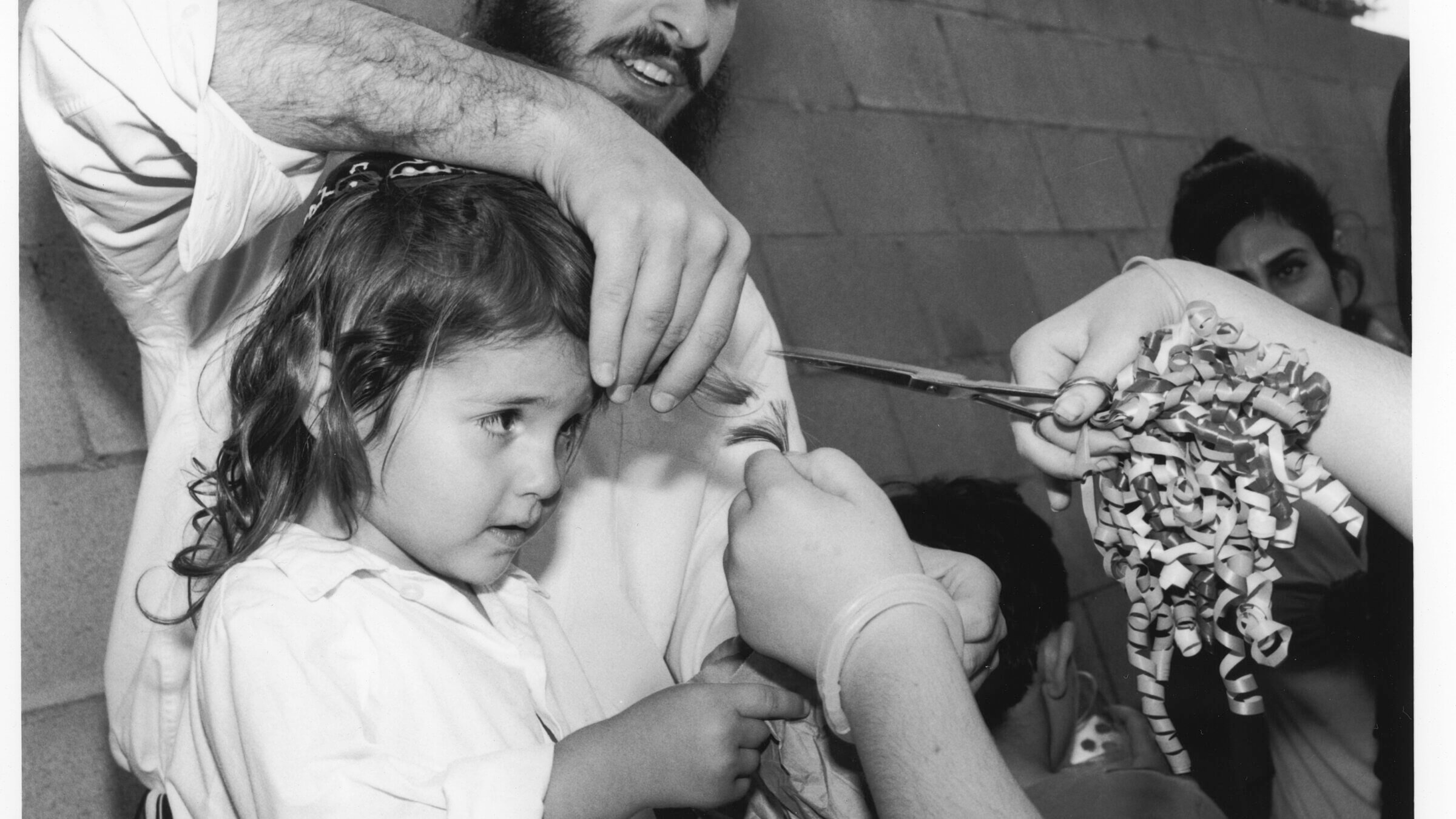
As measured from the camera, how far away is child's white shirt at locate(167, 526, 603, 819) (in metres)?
0.68

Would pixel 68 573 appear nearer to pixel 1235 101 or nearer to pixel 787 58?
pixel 787 58

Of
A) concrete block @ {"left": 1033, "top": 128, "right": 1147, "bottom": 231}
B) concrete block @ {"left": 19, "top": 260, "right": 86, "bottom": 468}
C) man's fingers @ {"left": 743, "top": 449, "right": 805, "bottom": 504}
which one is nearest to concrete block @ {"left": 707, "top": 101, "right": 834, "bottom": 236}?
concrete block @ {"left": 1033, "top": 128, "right": 1147, "bottom": 231}

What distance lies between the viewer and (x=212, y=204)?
2.49ft

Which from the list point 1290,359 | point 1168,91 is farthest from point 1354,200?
point 1290,359

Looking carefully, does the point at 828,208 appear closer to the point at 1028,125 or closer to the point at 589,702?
the point at 1028,125

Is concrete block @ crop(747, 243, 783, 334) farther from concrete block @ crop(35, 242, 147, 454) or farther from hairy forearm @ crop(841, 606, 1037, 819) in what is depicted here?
hairy forearm @ crop(841, 606, 1037, 819)

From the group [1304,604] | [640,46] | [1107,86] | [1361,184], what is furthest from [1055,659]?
[1361,184]

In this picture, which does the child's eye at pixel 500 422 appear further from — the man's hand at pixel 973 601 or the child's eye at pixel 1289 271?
the child's eye at pixel 1289 271

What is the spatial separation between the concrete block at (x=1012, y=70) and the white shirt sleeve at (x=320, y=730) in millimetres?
1803

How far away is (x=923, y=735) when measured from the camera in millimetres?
673

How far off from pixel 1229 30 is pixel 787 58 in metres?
1.45

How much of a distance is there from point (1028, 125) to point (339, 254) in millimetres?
1827

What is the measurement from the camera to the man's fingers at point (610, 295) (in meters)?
0.74

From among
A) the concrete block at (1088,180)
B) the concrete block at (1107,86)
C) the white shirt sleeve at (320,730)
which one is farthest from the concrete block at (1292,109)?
the white shirt sleeve at (320,730)
